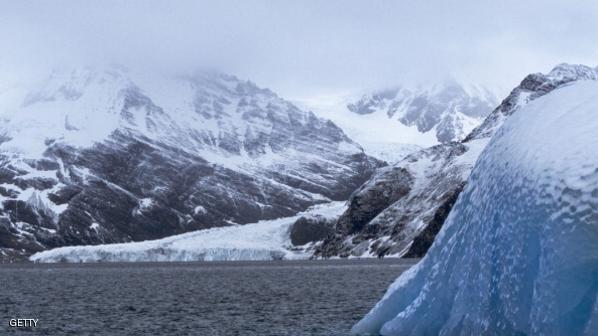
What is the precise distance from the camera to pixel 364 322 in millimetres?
41906

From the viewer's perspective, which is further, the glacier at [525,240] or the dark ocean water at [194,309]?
the dark ocean water at [194,309]

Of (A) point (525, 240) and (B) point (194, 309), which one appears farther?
(B) point (194, 309)

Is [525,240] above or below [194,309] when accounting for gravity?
above

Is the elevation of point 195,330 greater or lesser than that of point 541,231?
lesser

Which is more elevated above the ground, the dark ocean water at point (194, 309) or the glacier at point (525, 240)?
the glacier at point (525, 240)

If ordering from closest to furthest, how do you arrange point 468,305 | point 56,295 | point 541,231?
1. point 541,231
2. point 468,305
3. point 56,295

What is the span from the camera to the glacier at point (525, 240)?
76.6ft

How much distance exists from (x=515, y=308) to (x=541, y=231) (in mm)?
2924

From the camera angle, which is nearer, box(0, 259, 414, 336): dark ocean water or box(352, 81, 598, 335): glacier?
box(352, 81, 598, 335): glacier

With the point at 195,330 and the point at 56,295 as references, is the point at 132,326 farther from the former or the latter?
the point at 56,295

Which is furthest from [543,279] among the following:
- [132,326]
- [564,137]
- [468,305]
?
[132,326]

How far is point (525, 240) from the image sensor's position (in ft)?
88.3

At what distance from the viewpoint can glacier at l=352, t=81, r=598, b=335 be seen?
2334cm

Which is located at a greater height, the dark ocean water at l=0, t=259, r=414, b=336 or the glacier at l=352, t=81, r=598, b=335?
the glacier at l=352, t=81, r=598, b=335
